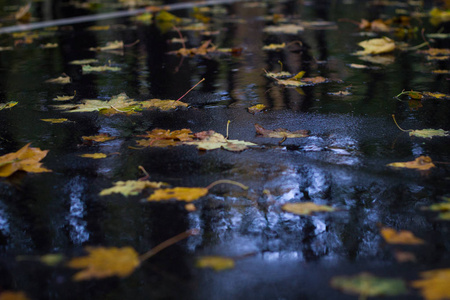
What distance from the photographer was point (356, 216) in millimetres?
1950

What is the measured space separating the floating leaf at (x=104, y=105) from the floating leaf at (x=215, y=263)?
1.88 meters

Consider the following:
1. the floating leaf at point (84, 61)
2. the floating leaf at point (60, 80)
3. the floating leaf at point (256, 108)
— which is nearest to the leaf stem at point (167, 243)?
the floating leaf at point (256, 108)

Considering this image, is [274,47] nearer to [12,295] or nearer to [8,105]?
[8,105]

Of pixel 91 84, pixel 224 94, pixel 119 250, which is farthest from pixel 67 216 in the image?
pixel 91 84

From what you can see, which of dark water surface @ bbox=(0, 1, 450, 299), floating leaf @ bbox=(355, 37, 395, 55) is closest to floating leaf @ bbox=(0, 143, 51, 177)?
dark water surface @ bbox=(0, 1, 450, 299)

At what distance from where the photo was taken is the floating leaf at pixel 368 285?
150cm

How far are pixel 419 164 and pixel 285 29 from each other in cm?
495

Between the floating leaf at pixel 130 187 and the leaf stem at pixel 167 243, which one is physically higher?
the leaf stem at pixel 167 243

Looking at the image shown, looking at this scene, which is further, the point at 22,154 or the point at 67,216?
the point at 22,154

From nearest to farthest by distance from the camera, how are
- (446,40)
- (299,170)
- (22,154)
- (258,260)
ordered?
(258,260) → (299,170) → (22,154) → (446,40)

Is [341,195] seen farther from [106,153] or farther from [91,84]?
[91,84]

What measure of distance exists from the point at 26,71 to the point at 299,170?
3240 millimetres

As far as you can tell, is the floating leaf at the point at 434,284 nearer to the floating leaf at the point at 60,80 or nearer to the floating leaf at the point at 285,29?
the floating leaf at the point at 60,80

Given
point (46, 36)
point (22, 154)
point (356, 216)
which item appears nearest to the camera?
point (356, 216)
